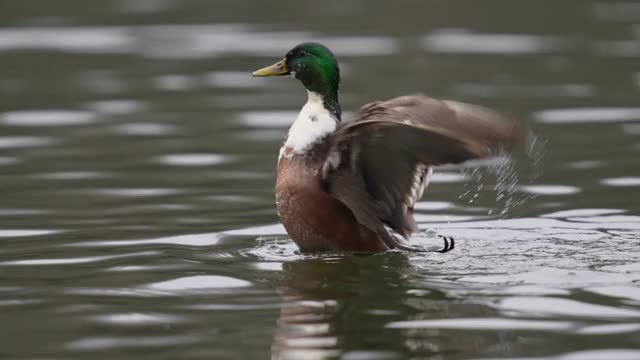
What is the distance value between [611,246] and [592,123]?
14.3ft

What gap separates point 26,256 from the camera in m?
9.00

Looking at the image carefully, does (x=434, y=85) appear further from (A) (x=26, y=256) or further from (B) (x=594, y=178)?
(A) (x=26, y=256)

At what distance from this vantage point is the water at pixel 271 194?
721cm

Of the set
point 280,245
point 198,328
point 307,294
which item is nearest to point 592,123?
point 280,245

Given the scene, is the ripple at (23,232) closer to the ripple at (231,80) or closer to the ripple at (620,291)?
the ripple at (620,291)

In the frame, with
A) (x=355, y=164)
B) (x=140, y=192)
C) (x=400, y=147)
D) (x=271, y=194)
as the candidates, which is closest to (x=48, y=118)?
(x=140, y=192)

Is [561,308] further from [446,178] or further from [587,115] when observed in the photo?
[587,115]

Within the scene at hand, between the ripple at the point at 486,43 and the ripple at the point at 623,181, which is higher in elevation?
the ripple at the point at 486,43

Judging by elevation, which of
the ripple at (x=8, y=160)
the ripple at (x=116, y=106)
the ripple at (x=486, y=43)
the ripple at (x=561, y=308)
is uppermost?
the ripple at (x=486, y=43)

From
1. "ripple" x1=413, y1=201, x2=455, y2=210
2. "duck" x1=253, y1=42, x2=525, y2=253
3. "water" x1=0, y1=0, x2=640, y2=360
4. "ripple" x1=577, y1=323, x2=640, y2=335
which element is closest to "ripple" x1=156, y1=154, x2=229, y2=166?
"water" x1=0, y1=0, x2=640, y2=360

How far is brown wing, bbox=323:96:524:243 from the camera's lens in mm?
7598

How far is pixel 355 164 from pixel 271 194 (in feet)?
8.35

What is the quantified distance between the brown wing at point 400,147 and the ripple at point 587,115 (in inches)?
189

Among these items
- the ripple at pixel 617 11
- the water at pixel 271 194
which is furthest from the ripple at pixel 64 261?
the ripple at pixel 617 11
